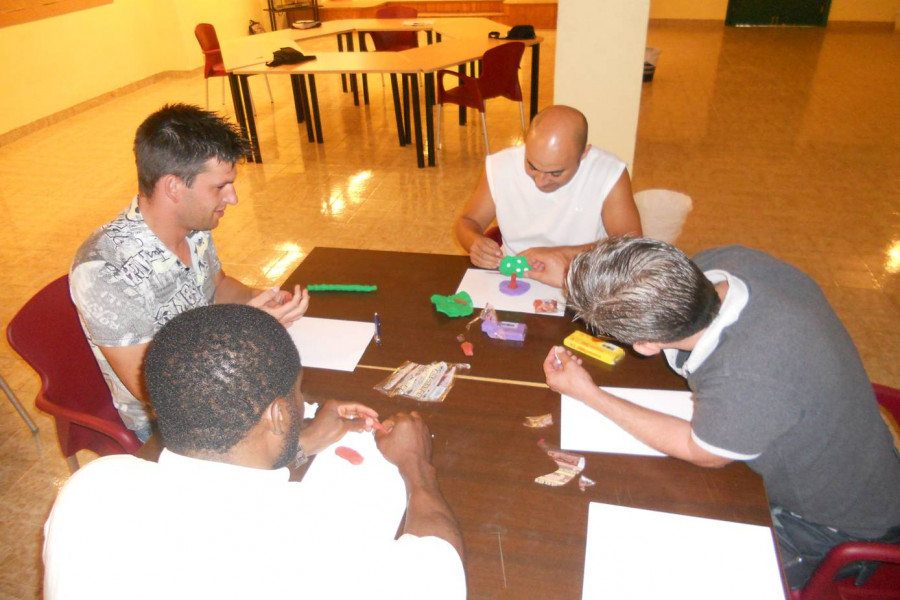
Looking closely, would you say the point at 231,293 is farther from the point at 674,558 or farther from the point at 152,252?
the point at 674,558

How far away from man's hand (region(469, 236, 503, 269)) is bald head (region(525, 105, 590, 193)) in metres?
0.35

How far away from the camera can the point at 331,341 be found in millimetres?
1898

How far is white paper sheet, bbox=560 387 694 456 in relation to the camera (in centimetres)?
148

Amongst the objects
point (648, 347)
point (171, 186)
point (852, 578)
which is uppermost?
point (171, 186)

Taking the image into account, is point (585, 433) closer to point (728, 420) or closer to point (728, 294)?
point (728, 420)

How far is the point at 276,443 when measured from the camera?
1149 millimetres

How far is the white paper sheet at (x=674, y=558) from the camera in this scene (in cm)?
116

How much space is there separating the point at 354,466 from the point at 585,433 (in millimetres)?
573

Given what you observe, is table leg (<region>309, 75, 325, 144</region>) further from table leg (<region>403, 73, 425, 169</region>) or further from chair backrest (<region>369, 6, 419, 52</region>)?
chair backrest (<region>369, 6, 419, 52</region>)

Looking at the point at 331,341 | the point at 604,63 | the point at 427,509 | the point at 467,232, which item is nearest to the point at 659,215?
the point at 604,63

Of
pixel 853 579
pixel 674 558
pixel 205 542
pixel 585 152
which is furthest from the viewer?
pixel 585 152

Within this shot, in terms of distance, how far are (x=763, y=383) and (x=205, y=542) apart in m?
1.10

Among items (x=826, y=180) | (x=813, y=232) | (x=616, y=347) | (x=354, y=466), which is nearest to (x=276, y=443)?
(x=354, y=466)

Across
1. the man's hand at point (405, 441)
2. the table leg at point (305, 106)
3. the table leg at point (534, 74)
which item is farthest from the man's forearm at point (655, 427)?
the table leg at point (305, 106)
